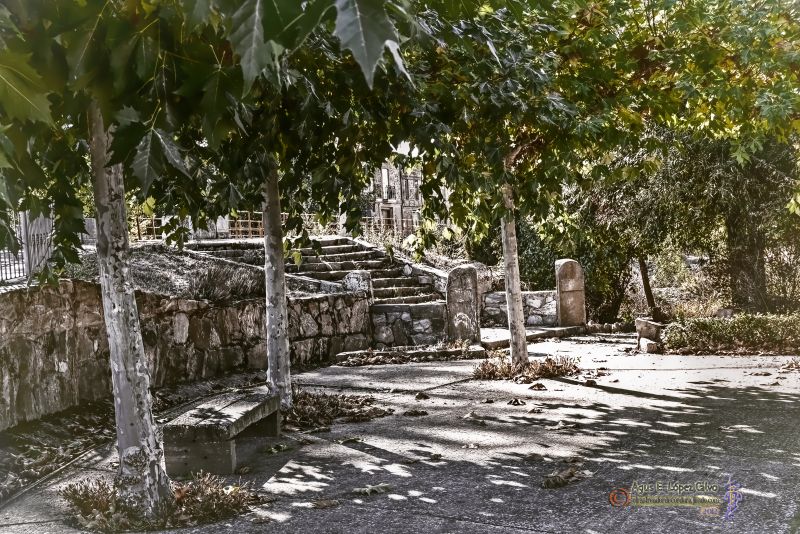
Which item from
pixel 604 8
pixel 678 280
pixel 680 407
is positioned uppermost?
pixel 604 8

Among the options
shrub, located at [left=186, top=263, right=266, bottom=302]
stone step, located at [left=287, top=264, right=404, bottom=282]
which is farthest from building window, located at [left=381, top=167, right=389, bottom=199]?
shrub, located at [left=186, top=263, right=266, bottom=302]

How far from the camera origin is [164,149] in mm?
2348

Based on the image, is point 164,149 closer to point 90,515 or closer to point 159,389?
point 90,515

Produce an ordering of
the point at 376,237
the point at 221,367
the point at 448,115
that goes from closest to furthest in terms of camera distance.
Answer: the point at 448,115 < the point at 221,367 < the point at 376,237

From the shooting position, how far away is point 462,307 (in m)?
13.7

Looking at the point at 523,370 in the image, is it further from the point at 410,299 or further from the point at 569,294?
the point at 569,294

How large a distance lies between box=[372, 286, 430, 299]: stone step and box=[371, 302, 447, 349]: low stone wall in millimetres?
2313

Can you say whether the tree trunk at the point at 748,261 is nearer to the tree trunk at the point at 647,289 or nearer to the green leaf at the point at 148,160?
the tree trunk at the point at 647,289

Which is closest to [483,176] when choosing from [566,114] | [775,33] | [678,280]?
[566,114]

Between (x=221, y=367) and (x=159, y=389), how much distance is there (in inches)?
59.3

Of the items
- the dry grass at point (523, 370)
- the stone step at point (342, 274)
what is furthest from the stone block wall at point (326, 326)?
the dry grass at point (523, 370)

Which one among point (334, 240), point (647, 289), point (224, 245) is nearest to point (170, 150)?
point (224, 245)

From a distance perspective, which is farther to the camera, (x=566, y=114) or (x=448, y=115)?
(x=566, y=114)

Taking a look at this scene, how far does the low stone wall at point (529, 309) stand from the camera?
17.0 meters
